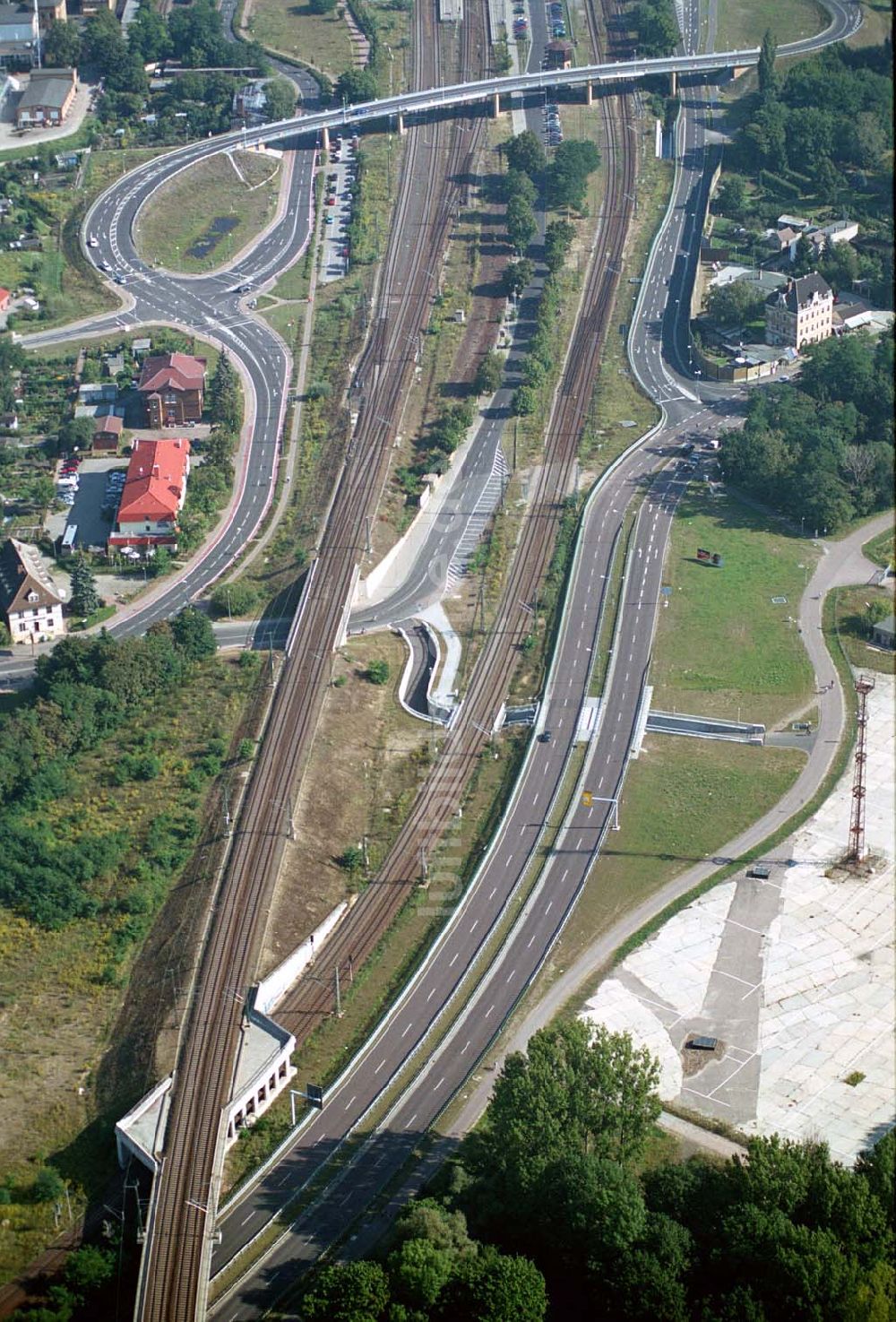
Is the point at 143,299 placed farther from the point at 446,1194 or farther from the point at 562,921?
the point at 446,1194

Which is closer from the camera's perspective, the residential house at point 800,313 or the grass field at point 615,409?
the grass field at point 615,409

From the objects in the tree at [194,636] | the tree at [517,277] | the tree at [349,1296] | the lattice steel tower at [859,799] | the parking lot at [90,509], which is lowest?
the tree at [349,1296]

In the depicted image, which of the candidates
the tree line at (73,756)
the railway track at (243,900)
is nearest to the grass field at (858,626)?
the railway track at (243,900)

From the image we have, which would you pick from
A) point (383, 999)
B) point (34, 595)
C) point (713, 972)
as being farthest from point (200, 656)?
point (713, 972)

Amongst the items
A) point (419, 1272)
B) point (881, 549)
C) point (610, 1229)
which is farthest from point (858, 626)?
point (419, 1272)

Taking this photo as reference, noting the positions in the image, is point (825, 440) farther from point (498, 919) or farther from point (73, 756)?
point (73, 756)

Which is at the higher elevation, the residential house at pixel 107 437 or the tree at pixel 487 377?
the tree at pixel 487 377

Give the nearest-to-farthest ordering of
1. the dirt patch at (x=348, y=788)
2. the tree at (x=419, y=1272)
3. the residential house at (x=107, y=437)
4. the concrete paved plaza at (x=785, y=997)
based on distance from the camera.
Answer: the tree at (x=419, y=1272) < the concrete paved plaza at (x=785, y=997) < the dirt patch at (x=348, y=788) < the residential house at (x=107, y=437)

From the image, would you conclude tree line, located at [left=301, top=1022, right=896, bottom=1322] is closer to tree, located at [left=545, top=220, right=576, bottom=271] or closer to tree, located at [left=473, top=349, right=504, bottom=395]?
tree, located at [left=473, top=349, right=504, bottom=395]

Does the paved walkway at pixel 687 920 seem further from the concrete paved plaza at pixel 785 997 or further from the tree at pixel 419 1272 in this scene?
the tree at pixel 419 1272
